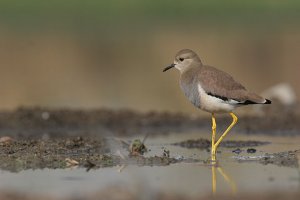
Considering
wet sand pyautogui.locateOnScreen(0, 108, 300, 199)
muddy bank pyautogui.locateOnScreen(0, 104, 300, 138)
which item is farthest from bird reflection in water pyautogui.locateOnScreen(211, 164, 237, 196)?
muddy bank pyautogui.locateOnScreen(0, 104, 300, 138)

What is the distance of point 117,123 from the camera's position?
15078mm

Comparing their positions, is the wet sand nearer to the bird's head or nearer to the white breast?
the white breast

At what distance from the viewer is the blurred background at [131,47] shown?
62.4ft

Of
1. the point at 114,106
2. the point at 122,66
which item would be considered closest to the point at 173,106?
the point at 114,106

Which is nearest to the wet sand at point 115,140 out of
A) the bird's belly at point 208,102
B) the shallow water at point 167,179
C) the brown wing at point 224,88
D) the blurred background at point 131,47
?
the shallow water at point 167,179

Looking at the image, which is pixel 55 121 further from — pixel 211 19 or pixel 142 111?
pixel 211 19

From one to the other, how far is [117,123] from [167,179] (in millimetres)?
5732

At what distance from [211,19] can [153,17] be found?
2.21 metres

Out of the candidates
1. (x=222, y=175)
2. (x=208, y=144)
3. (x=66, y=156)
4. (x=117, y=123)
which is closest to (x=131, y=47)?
(x=117, y=123)

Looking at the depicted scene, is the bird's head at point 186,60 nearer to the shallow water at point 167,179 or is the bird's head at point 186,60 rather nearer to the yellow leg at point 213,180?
the shallow water at point 167,179

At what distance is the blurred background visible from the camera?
62.4 ft

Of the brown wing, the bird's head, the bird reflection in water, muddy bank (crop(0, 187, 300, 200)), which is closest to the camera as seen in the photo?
muddy bank (crop(0, 187, 300, 200))

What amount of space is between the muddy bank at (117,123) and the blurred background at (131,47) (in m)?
1.35

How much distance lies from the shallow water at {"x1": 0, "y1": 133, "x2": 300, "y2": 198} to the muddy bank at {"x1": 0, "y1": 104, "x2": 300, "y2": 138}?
3.64 metres
